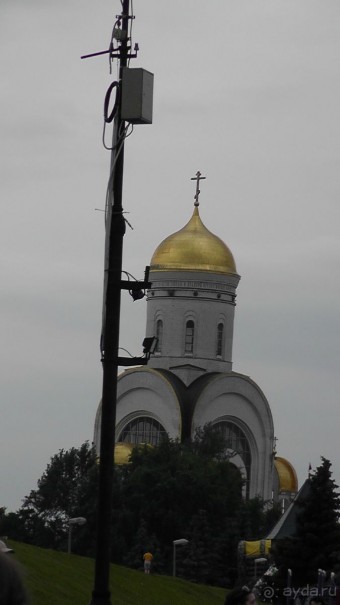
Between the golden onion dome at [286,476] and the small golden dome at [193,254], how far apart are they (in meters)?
8.51

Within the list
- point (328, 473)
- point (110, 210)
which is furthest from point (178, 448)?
point (110, 210)

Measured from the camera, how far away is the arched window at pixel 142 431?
197 ft

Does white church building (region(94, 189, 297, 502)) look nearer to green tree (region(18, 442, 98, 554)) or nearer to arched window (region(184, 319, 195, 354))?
arched window (region(184, 319, 195, 354))

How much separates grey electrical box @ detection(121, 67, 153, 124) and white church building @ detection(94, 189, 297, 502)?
48.9 metres

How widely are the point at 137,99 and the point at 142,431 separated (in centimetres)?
5130

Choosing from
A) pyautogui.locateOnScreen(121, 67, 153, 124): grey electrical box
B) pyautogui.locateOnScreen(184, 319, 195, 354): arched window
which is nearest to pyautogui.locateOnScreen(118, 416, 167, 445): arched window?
pyautogui.locateOnScreen(184, 319, 195, 354): arched window

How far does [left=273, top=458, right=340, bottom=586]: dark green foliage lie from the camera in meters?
31.2

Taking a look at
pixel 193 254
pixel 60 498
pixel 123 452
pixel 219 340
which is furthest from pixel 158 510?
pixel 193 254

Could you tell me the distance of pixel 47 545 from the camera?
49781 mm

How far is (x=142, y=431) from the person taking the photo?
6050cm

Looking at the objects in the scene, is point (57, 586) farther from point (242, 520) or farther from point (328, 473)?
point (242, 520)

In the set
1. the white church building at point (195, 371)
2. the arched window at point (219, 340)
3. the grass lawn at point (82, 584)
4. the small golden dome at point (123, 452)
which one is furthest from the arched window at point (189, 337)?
the grass lawn at point (82, 584)

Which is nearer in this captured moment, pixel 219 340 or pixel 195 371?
pixel 195 371

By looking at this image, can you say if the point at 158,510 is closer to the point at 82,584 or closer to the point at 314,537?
the point at 314,537
